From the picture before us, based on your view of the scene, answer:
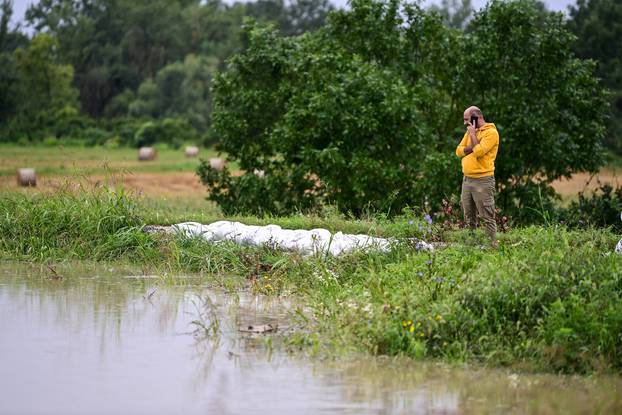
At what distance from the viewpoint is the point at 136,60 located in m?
63.3

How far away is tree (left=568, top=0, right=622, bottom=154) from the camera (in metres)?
38.7

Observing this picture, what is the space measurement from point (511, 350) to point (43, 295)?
186 inches

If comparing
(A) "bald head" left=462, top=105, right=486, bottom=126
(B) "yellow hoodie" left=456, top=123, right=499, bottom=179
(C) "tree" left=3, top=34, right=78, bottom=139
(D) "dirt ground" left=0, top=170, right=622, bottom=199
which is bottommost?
(D) "dirt ground" left=0, top=170, right=622, bottom=199

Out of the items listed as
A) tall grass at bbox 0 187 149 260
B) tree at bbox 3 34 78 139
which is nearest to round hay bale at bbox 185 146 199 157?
tree at bbox 3 34 78 139

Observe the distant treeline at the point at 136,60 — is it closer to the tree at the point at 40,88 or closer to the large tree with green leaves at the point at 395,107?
the tree at the point at 40,88

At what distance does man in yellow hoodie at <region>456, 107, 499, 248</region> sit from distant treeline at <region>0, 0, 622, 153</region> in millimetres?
29301

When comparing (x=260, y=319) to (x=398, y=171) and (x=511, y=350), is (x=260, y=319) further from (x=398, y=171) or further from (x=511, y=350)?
(x=398, y=171)

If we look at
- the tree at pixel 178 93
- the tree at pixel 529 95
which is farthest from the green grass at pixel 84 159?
the tree at pixel 529 95

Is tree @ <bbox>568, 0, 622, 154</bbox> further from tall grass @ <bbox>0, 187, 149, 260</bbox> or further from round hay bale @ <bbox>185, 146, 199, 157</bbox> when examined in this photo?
tall grass @ <bbox>0, 187, 149, 260</bbox>

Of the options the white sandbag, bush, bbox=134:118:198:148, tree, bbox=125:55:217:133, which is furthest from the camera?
tree, bbox=125:55:217:133

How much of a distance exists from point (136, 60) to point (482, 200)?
55201 mm

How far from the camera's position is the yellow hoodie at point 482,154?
1062cm

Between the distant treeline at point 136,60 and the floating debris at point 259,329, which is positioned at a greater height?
the distant treeline at point 136,60

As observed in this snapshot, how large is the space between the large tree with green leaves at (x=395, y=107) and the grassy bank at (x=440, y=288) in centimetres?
393
